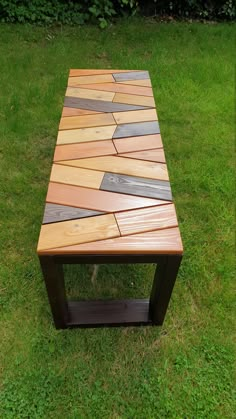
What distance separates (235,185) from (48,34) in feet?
9.33

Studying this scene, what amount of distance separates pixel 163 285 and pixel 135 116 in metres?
0.95

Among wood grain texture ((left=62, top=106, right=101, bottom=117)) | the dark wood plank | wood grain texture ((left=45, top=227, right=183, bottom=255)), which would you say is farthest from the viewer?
wood grain texture ((left=62, top=106, right=101, bottom=117))

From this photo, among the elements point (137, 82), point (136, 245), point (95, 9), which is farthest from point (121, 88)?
point (95, 9)

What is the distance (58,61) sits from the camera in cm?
364

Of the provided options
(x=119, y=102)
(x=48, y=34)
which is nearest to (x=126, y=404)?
(x=119, y=102)

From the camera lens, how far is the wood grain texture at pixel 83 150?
1.67m

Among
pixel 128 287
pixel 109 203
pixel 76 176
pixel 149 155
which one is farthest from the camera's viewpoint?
pixel 128 287

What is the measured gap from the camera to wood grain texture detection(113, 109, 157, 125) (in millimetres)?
1906

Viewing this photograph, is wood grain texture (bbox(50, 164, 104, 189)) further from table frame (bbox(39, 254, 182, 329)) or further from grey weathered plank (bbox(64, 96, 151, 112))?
grey weathered plank (bbox(64, 96, 151, 112))

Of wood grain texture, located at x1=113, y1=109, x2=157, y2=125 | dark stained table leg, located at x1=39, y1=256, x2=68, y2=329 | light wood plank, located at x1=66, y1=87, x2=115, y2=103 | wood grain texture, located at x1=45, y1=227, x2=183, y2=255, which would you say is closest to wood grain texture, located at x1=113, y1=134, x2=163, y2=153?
wood grain texture, located at x1=113, y1=109, x2=157, y2=125

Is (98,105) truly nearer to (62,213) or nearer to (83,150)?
(83,150)

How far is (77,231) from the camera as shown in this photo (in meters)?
1.34

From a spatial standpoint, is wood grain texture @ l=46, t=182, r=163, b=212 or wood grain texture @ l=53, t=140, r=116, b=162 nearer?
wood grain texture @ l=46, t=182, r=163, b=212

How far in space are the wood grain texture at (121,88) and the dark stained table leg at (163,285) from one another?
1.13 m
